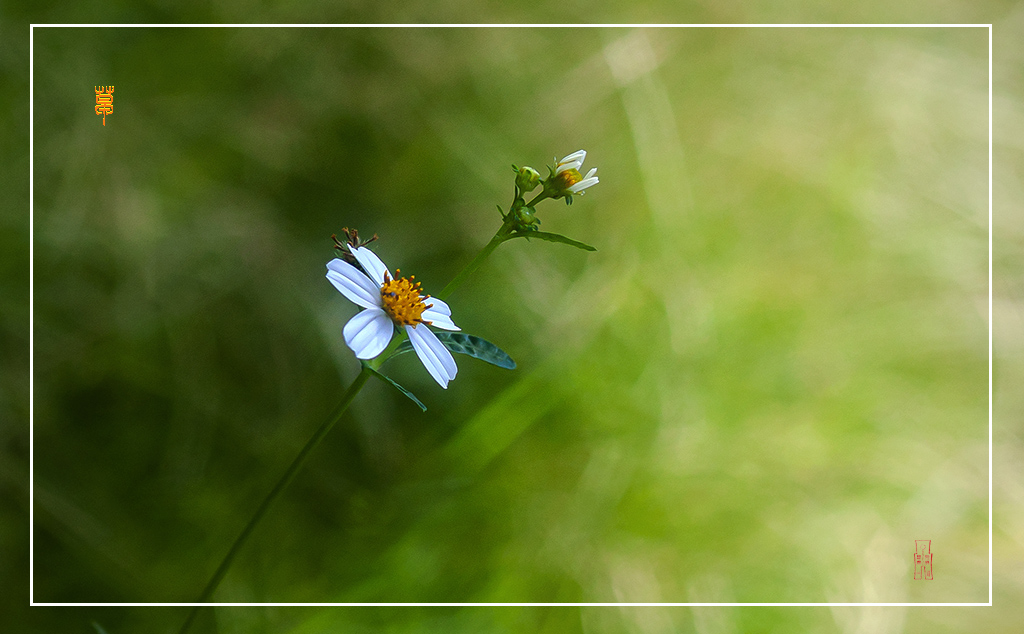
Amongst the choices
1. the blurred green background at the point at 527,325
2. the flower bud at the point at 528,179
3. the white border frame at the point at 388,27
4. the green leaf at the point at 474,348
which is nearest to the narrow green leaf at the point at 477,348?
the green leaf at the point at 474,348

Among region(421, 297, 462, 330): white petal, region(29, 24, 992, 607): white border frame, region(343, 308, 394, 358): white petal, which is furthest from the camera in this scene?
region(29, 24, 992, 607): white border frame

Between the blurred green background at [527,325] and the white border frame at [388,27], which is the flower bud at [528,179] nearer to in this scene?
the blurred green background at [527,325]

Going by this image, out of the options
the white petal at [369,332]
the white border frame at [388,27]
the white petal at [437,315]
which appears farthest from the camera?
the white border frame at [388,27]

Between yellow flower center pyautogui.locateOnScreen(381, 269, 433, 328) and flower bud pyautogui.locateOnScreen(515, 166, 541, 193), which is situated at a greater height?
flower bud pyautogui.locateOnScreen(515, 166, 541, 193)

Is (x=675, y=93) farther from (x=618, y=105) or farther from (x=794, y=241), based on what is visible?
(x=794, y=241)

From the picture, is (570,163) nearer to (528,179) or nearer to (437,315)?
(528,179)

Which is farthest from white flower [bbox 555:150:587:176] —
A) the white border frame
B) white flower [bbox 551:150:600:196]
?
the white border frame

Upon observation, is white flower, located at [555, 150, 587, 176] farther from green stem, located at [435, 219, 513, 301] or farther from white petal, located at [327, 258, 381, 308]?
white petal, located at [327, 258, 381, 308]
